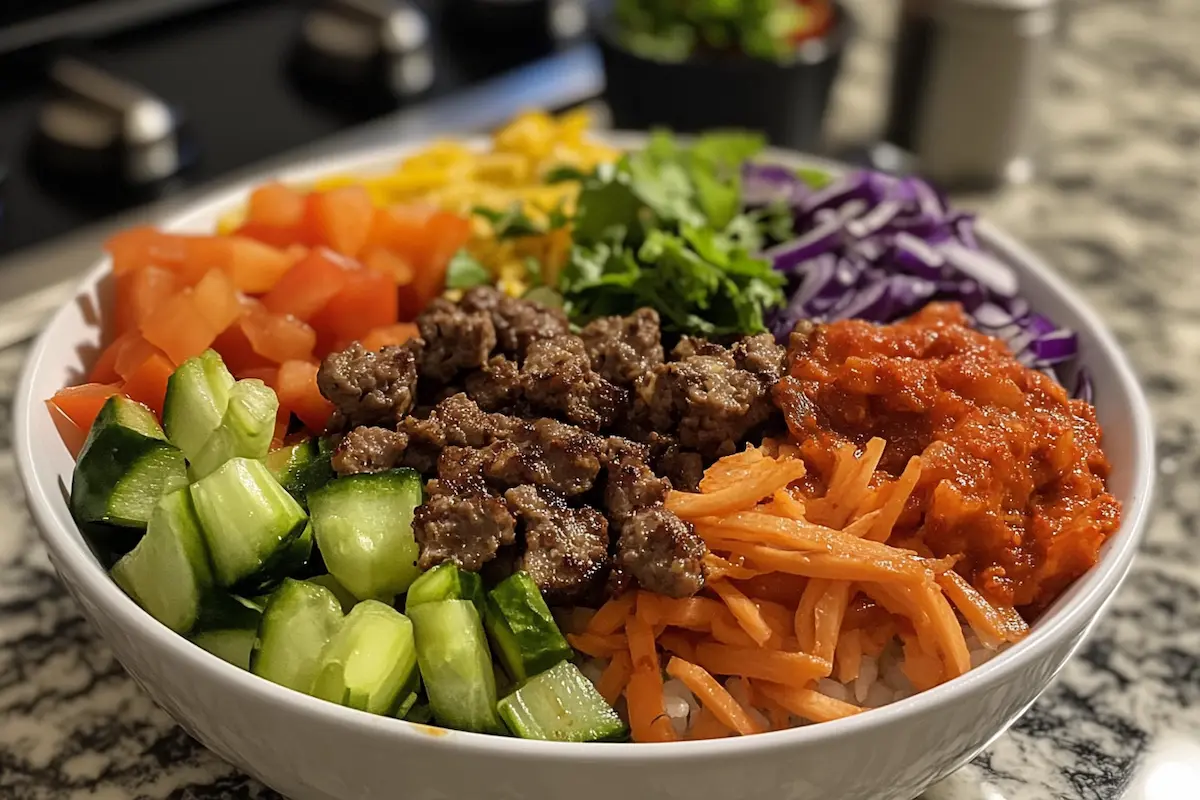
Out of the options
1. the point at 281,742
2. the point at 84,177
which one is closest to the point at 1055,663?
the point at 281,742

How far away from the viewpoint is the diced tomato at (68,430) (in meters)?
1.63

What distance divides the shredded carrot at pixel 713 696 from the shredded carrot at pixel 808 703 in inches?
1.6

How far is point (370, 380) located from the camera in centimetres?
160

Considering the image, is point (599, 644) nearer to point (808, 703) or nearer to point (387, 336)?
point (808, 703)

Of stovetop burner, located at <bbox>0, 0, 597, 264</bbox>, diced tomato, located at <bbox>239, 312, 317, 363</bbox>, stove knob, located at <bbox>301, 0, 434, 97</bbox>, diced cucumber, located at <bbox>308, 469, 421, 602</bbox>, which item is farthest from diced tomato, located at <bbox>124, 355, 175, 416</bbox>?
stove knob, located at <bbox>301, 0, 434, 97</bbox>

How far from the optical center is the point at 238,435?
58.9 inches

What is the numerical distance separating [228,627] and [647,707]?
0.52 meters

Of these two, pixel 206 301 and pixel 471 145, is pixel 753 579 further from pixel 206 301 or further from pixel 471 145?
pixel 471 145

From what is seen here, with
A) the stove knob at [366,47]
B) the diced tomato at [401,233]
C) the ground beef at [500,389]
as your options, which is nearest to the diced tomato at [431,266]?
the diced tomato at [401,233]

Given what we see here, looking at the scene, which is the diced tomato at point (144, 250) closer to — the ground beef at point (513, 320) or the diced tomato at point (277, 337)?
the diced tomato at point (277, 337)

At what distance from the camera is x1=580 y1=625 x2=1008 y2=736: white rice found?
138 cm

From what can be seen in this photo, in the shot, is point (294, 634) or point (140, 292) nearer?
point (294, 634)

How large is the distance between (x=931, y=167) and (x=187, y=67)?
7.08 ft

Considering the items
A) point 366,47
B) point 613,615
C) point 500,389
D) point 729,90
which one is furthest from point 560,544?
point 366,47
